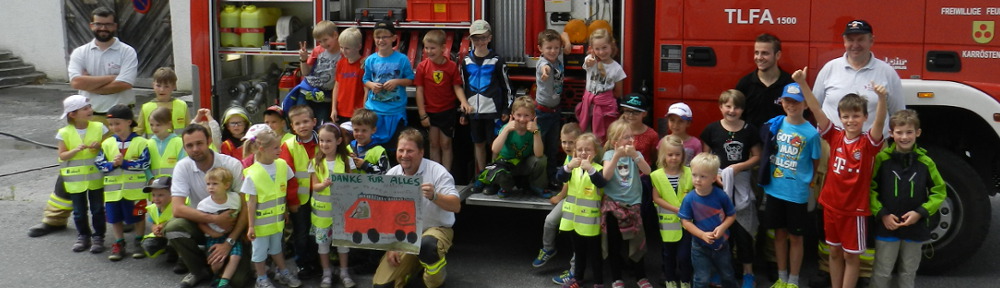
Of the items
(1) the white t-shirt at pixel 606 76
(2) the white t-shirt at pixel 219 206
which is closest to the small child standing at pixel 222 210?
(2) the white t-shirt at pixel 219 206

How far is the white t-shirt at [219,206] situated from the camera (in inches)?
279

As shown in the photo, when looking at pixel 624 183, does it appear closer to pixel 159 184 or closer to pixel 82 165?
pixel 159 184

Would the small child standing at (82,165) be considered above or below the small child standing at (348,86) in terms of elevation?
below

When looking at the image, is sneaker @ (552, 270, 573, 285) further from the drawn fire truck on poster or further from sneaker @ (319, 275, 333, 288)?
sneaker @ (319, 275, 333, 288)

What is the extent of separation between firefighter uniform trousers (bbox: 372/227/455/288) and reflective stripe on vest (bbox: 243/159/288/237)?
0.75 m

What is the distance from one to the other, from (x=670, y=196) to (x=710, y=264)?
0.49m

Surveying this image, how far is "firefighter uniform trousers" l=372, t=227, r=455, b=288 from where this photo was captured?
6883 millimetres

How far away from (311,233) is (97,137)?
1.99 meters

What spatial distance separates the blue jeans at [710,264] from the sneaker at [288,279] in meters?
2.61

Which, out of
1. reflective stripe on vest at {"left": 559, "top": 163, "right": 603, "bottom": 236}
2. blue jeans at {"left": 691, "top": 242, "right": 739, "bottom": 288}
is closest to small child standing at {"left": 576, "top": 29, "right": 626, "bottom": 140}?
reflective stripe on vest at {"left": 559, "top": 163, "right": 603, "bottom": 236}

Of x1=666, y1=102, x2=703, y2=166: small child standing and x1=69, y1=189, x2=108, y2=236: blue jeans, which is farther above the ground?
x1=666, y1=102, x2=703, y2=166: small child standing

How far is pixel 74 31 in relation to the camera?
57.8 feet

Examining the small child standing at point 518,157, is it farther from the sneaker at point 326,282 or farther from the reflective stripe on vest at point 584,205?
the sneaker at point 326,282

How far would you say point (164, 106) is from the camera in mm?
8320
